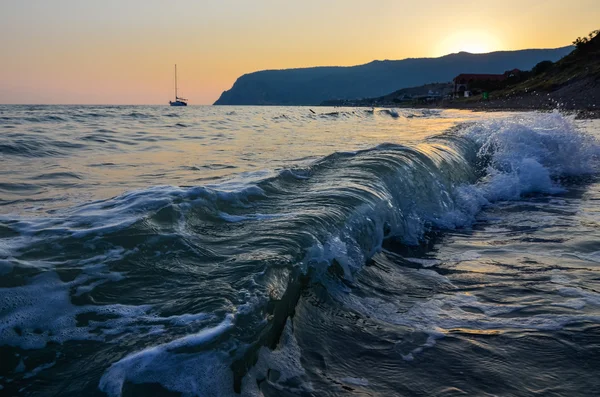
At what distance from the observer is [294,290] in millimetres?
3137

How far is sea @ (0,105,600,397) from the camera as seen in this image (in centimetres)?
225

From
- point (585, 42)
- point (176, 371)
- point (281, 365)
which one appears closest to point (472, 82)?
point (585, 42)

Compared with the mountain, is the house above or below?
above

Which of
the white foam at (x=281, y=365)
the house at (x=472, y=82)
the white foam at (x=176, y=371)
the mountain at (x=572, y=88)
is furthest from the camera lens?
the house at (x=472, y=82)

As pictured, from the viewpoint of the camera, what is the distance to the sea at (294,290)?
2248mm

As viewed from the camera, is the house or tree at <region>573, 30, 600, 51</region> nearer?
tree at <region>573, 30, 600, 51</region>

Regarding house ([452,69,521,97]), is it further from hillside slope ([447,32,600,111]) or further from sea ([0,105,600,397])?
sea ([0,105,600,397])

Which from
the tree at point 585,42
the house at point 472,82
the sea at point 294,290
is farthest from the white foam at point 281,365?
the house at point 472,82

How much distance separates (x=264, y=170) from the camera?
7.87 metres

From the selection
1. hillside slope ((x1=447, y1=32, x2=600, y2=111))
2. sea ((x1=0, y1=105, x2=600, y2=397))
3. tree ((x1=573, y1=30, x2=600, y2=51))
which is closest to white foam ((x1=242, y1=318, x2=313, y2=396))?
sea ((x1=0, y1=105, x2=600, y2=397))

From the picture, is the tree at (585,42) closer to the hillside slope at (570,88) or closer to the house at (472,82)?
the hillside slope at (570,88)

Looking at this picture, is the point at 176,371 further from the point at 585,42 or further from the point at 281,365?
the point at 585,42

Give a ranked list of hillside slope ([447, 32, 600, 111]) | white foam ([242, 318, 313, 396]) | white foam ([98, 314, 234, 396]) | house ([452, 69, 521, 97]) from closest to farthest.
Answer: white foam ([98, 314, 234, 396])
white foam ([242, 318, 313, 396])
hillside slope ([447, 32, 600, 111])
house ([452, 69, 521, 97])

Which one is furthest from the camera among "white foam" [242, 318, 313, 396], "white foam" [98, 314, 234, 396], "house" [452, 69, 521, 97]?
"house" [452, 69, 521, 97]
